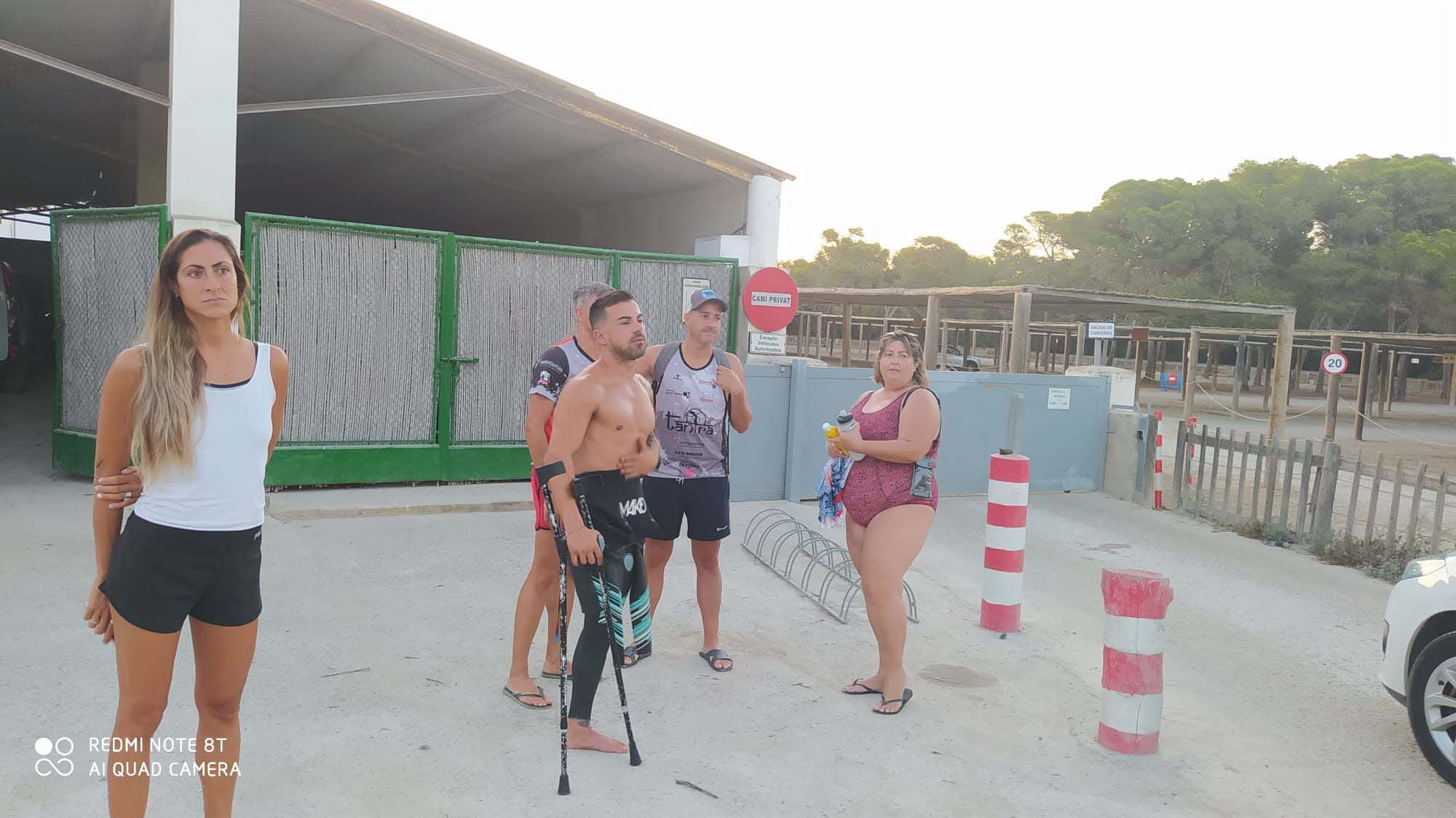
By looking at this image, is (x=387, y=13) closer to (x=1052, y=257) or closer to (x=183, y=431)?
(x=183, y=431)

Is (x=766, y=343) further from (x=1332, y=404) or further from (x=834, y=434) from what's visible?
(x=1332, y=404)

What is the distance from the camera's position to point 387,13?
9.45 m

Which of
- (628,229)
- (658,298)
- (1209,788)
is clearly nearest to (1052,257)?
(628,229)

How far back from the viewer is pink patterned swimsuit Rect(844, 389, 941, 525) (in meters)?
4.82

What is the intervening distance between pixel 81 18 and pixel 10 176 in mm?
13311

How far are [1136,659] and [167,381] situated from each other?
12.9ft

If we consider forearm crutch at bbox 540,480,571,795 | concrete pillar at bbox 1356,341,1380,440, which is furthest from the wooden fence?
concrete pillar at bbox 1356,341,1380,440

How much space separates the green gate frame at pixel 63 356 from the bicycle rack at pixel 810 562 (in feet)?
18.9

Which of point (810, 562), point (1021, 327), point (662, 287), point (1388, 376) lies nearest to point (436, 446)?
point (662, 287)

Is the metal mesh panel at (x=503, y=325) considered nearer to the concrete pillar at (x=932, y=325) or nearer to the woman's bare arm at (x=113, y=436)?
the concrete pillar at (x=932, y=325)

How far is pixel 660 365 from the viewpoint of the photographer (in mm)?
5059

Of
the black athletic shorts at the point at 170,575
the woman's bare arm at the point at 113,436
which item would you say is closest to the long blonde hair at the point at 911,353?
the black athletic shorts at the point at 170,575

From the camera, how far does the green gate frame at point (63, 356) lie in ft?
28.6

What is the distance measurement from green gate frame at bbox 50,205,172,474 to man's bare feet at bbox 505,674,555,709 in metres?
6.10
